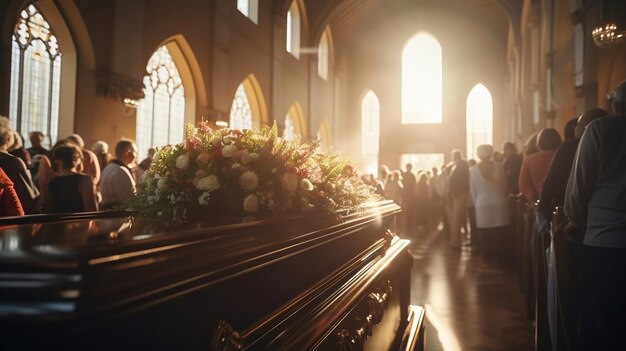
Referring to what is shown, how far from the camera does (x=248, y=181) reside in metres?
1.55

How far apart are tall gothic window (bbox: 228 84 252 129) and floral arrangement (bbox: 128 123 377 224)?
32.4ft

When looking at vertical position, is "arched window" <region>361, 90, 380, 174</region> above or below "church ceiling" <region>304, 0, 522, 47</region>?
below

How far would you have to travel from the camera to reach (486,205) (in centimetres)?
649

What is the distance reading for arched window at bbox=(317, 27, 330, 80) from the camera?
1786cm

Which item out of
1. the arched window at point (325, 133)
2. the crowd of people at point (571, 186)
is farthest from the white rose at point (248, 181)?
the arched window at point (325, 133)

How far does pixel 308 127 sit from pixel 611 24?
11322 mm

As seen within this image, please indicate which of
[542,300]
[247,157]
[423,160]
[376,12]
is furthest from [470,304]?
[376,12]

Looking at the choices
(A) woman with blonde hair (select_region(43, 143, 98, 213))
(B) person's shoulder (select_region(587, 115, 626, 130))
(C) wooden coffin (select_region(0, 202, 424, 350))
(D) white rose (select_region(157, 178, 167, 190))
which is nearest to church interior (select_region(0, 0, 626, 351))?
(C) wooden coffin (select_region(0, 202, 424, 350))

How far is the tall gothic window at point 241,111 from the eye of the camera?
11750 millimetres

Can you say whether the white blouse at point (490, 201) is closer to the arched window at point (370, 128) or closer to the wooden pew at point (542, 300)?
the wooden pew at point (542, 300)

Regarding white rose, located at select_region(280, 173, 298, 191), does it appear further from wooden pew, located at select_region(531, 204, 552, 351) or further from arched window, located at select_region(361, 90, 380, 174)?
arched window, located at select_region(361, 90, 380, 174)

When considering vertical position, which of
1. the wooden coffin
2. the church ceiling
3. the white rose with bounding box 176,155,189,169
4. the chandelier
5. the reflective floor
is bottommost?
the reflective floor

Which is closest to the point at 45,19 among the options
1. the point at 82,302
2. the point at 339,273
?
the point at 339,273

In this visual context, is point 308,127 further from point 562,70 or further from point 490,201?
point 490,201
